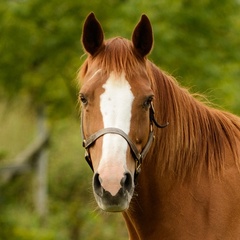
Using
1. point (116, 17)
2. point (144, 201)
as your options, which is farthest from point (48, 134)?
point (144, 201)

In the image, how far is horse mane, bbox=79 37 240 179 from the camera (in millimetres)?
5187

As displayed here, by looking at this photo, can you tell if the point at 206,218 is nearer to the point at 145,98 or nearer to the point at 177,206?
the point at 177,206

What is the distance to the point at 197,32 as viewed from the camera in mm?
15344

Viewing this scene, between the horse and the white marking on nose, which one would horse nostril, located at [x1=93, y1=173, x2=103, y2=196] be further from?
the horse

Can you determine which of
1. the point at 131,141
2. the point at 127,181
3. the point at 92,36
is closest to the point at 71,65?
the point at 92,36

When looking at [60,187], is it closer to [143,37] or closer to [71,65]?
[71,65]

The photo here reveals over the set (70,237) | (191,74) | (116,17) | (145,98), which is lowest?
(70,237)

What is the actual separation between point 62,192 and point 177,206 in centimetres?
1573

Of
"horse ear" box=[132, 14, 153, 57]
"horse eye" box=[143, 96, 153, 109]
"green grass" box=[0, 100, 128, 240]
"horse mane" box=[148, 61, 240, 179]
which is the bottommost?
"green grass" box=[0, 100, 128, 240]

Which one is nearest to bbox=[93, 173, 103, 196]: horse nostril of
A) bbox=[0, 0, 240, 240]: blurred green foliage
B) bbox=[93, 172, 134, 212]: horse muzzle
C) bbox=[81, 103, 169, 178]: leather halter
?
bbox=[93, 172, 134, 212]: horse muzzle

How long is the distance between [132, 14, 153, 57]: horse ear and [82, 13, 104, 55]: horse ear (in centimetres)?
23

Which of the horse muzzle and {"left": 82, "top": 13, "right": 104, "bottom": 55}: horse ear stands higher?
{"left": 82, "top": 13, "right": 104, "bottom": 55}: horse ear

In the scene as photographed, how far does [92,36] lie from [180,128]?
0.88 meters

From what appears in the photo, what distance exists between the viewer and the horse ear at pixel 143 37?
17.0 feet
